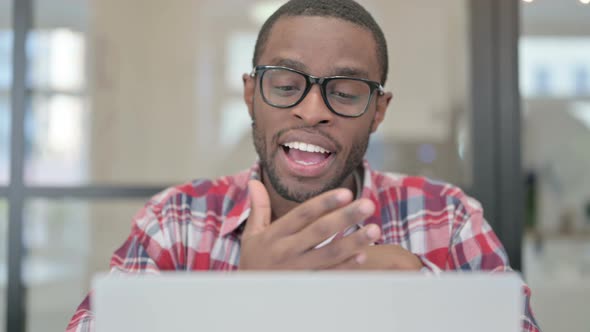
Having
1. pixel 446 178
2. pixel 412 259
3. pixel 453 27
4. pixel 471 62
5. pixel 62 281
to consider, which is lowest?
pixel 62 281

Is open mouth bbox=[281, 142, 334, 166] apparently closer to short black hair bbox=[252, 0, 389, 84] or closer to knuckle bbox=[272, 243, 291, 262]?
short black hair bbox=[252, 0, 389, 84]

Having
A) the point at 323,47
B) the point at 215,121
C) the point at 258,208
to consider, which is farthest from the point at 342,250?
the point at 215,121

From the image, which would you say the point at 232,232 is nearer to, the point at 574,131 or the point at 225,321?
the point at 225,321

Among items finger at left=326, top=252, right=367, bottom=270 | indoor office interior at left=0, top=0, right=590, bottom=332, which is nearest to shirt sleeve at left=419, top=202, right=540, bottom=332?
finger at left=326, top=252, right=367, bottom=270

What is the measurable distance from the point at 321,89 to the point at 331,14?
169 millimetres

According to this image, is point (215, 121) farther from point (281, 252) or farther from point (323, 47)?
point (281, 252)

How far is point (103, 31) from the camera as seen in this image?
2.02m

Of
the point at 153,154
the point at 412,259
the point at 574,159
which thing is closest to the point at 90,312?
the point at 412,259

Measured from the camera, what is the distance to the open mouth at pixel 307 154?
1114 millimetres

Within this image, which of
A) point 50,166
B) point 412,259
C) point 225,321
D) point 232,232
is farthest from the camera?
point 50,166

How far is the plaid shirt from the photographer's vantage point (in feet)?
4.09

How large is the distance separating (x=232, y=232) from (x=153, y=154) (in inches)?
33.3

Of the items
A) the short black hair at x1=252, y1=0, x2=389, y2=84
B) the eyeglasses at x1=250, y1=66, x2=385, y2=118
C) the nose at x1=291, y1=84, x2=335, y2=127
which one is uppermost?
the short black hair at x1=252, y1=0, x2=389, y2=84

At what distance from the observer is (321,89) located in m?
1.11
